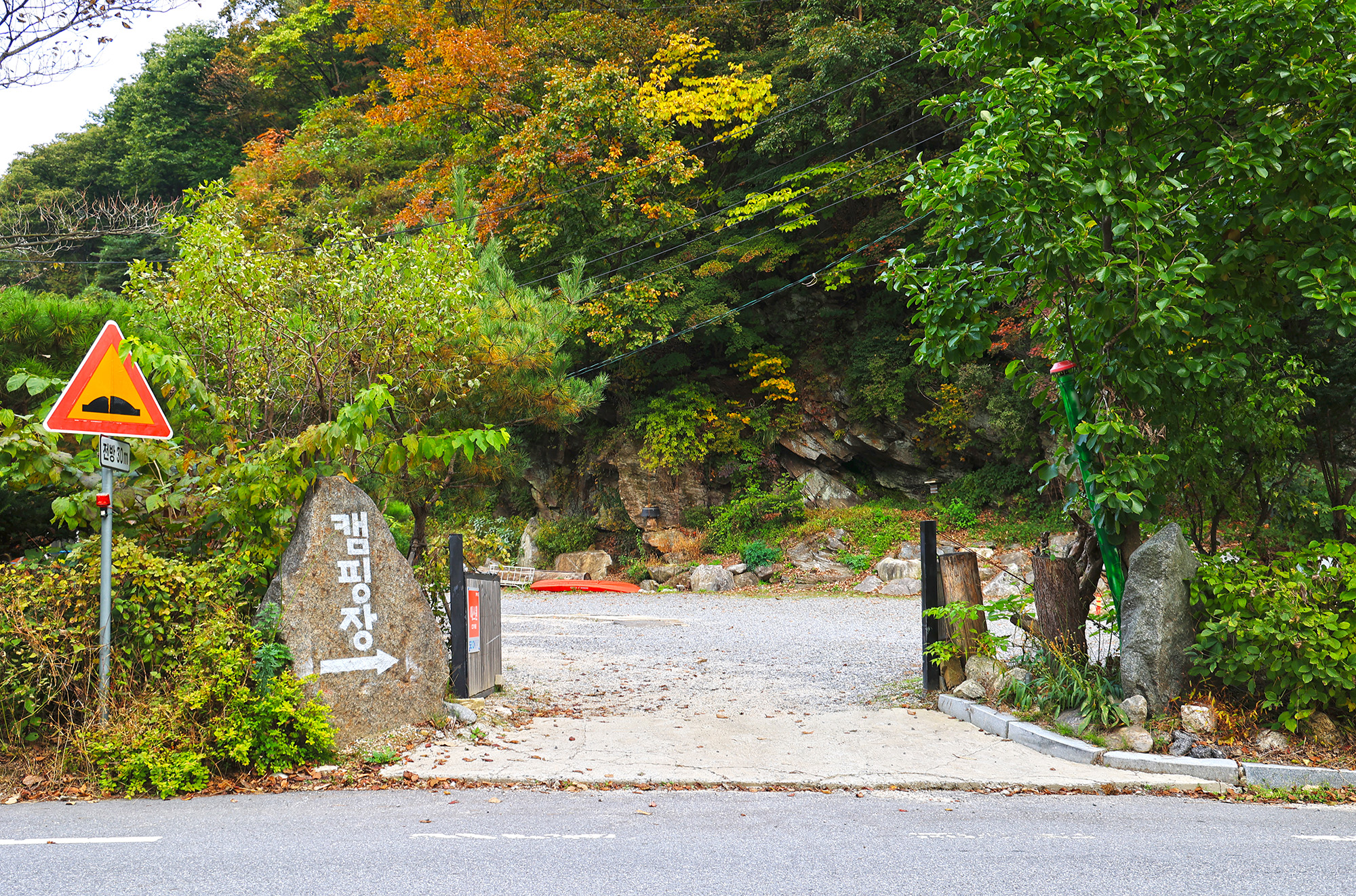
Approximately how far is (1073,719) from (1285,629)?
1.59 metres

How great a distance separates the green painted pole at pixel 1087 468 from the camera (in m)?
6.93

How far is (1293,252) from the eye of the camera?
6547 mm

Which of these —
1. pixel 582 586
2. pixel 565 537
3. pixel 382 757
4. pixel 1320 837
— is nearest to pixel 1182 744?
pixel 1320 837

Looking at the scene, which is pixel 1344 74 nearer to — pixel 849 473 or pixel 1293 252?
pixel 1293 252

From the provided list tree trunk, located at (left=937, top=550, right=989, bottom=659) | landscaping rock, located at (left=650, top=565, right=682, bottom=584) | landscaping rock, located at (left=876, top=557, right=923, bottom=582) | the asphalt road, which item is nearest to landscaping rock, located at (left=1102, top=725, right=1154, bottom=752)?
the asphalt road

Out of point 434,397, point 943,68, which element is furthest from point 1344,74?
point 943,68

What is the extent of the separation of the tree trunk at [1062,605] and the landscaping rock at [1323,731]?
62.6 inches

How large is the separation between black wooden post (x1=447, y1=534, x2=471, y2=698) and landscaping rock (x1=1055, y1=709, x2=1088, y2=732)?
476 centimetres

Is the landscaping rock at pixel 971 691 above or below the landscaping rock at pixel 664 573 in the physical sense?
above

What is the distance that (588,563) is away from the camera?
2289cm

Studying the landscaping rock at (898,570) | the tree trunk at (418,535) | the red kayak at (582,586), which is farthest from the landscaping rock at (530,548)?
the tree trunk at (418,535)

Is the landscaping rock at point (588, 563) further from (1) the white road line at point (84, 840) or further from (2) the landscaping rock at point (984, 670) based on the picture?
(1) the white road line at point (84, 840)

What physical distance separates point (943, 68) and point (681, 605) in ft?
43.7

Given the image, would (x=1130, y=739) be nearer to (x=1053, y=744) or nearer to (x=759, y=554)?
(x=1053, y=744)
